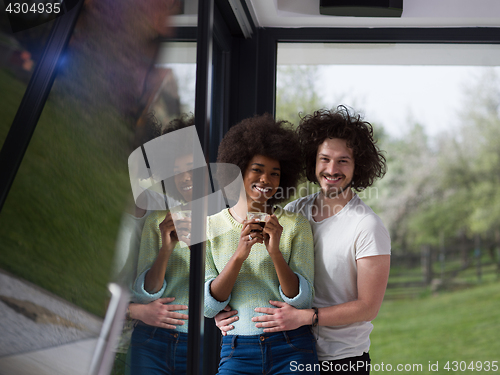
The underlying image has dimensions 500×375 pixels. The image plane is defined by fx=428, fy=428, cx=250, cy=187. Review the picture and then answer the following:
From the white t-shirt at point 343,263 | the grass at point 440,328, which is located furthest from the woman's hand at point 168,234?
the grass at point 440,328

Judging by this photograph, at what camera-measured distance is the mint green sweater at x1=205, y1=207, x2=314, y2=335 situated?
4.35 feet

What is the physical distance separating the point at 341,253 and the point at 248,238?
0.36 m

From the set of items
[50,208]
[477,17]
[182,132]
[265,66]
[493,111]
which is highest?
[477,17]

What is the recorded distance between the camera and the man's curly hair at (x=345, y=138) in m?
1.52

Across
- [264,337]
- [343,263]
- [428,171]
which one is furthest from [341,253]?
[428,171]

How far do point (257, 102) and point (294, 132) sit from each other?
0.51 meters

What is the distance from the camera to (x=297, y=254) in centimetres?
136

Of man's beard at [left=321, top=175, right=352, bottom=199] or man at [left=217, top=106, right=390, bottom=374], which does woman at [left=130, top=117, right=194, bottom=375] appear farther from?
man's beard at [left=321, top=175, right=352, bottom=199]

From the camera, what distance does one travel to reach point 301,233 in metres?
1.39

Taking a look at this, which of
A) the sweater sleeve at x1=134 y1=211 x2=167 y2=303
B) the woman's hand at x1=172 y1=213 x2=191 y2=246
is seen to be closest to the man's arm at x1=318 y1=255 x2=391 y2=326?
the woman's hand at x1=172 y1=213 x2=191 y2=246

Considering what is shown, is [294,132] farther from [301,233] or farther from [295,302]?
[295,302]

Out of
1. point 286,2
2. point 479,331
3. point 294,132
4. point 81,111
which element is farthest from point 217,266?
point 479,331

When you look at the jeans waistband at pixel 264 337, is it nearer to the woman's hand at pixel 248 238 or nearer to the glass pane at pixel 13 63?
the woman's hand at pixel 248 238

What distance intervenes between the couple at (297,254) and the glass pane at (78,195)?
1.99ft
